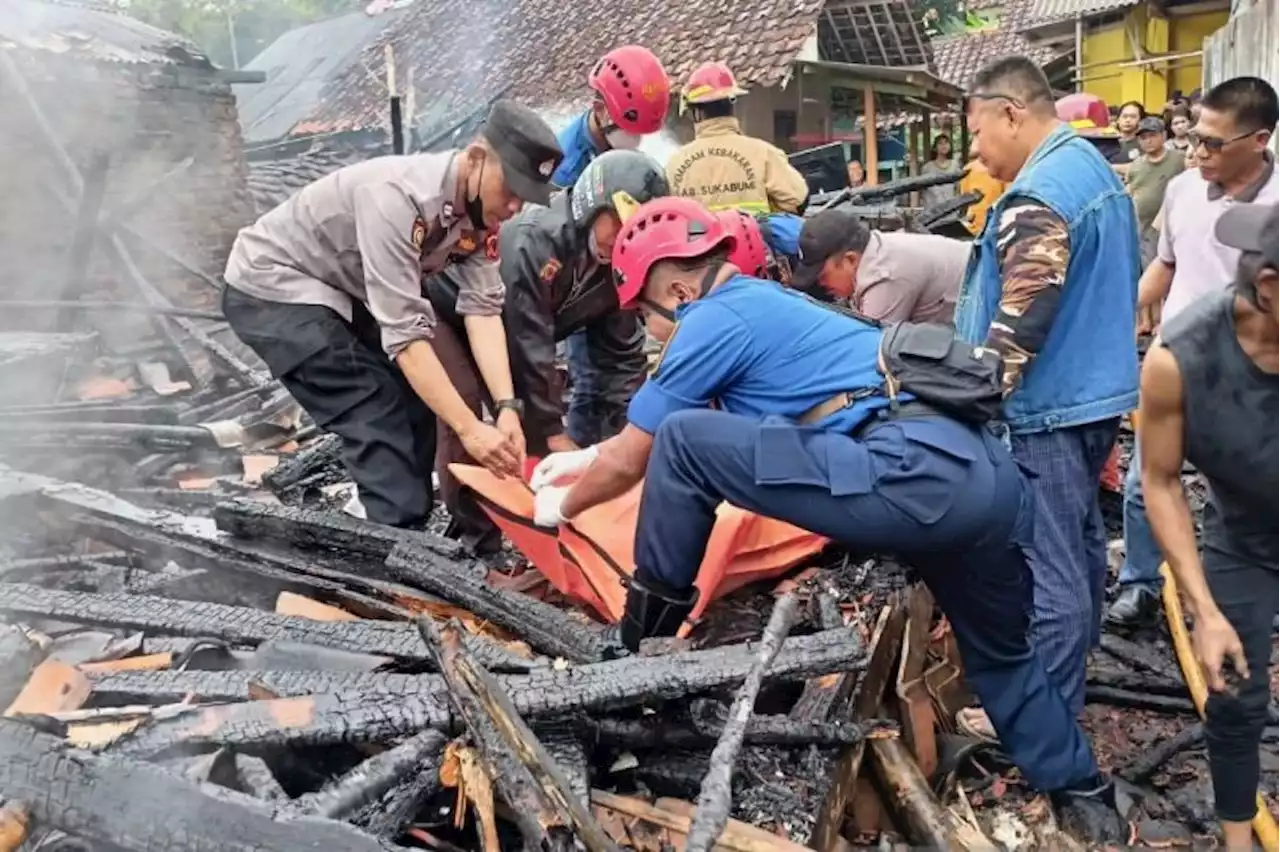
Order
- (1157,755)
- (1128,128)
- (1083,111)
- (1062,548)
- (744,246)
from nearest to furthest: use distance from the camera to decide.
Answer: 1. (1062,548)
2. (744,246)
3. (1157,755)
4. (1083,111)
5. (1128,128)

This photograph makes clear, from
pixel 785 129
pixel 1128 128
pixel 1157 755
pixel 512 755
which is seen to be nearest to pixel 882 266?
pixel 1157 755

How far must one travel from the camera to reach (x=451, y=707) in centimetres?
252

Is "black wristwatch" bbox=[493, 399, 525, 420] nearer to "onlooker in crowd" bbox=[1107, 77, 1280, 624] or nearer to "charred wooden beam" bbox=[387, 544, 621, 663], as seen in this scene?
"charred wooden beam" bbox=[387, 544, 621, 663]

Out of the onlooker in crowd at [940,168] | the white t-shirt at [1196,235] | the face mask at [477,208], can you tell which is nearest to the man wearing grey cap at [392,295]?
the face mask at [477,208]

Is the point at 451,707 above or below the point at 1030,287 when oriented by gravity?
below

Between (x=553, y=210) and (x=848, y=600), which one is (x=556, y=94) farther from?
(x=848, y=600)

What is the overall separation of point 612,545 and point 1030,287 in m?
1.60

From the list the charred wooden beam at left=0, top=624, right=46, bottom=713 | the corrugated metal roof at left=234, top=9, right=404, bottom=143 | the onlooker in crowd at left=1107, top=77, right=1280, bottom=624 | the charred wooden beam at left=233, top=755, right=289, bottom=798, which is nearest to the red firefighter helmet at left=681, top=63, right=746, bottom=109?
the onlooker in crowd at left=1107, top=77, right=1280, bottom=624

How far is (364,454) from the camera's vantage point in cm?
417

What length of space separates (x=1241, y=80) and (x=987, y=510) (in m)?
2.24

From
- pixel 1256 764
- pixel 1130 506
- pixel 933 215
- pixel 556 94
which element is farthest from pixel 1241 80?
pixel 556 94

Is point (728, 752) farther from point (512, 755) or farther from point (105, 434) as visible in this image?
point (105, 434)

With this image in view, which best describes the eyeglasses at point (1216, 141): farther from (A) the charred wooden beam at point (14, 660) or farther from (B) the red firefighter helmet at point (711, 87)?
(A) the charred wooden beam at point (14, 660)

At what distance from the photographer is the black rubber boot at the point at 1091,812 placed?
3127mm
